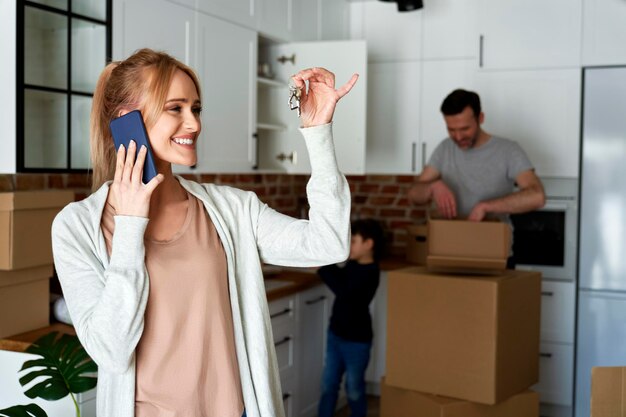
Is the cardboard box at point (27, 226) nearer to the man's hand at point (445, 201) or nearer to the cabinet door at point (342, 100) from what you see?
the man's hand at point (445, 201)

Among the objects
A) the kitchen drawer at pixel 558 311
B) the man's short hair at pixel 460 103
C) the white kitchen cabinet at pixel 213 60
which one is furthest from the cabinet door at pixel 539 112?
the white kitchen cabinet at pixel 213 60

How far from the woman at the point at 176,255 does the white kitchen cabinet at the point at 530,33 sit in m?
2.94

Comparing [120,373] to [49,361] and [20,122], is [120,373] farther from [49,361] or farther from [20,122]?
[20,122]

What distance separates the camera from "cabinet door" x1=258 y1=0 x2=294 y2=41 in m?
3.70

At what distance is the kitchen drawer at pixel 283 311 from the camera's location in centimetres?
349

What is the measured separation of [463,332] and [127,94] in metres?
1.55

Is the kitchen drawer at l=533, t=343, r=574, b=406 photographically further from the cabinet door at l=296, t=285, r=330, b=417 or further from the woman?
the woman

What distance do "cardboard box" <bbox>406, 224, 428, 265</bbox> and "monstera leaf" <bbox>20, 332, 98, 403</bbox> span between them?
2495mm

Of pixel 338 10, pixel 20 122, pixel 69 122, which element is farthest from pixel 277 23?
pixel 20 122

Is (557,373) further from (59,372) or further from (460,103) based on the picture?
(59,372)

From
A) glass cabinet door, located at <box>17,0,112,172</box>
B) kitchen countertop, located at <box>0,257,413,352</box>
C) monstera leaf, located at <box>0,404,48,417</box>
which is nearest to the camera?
monstera leaf, located at <box>0,404,48,417</box>

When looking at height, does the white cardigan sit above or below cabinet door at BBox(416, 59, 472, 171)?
below

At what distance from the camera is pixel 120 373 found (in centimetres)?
133

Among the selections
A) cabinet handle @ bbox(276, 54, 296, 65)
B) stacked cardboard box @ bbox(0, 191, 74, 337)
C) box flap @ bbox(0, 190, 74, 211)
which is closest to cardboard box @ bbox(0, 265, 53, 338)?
stacked cardboard box @ bbox(0, 191, 74, 337)
